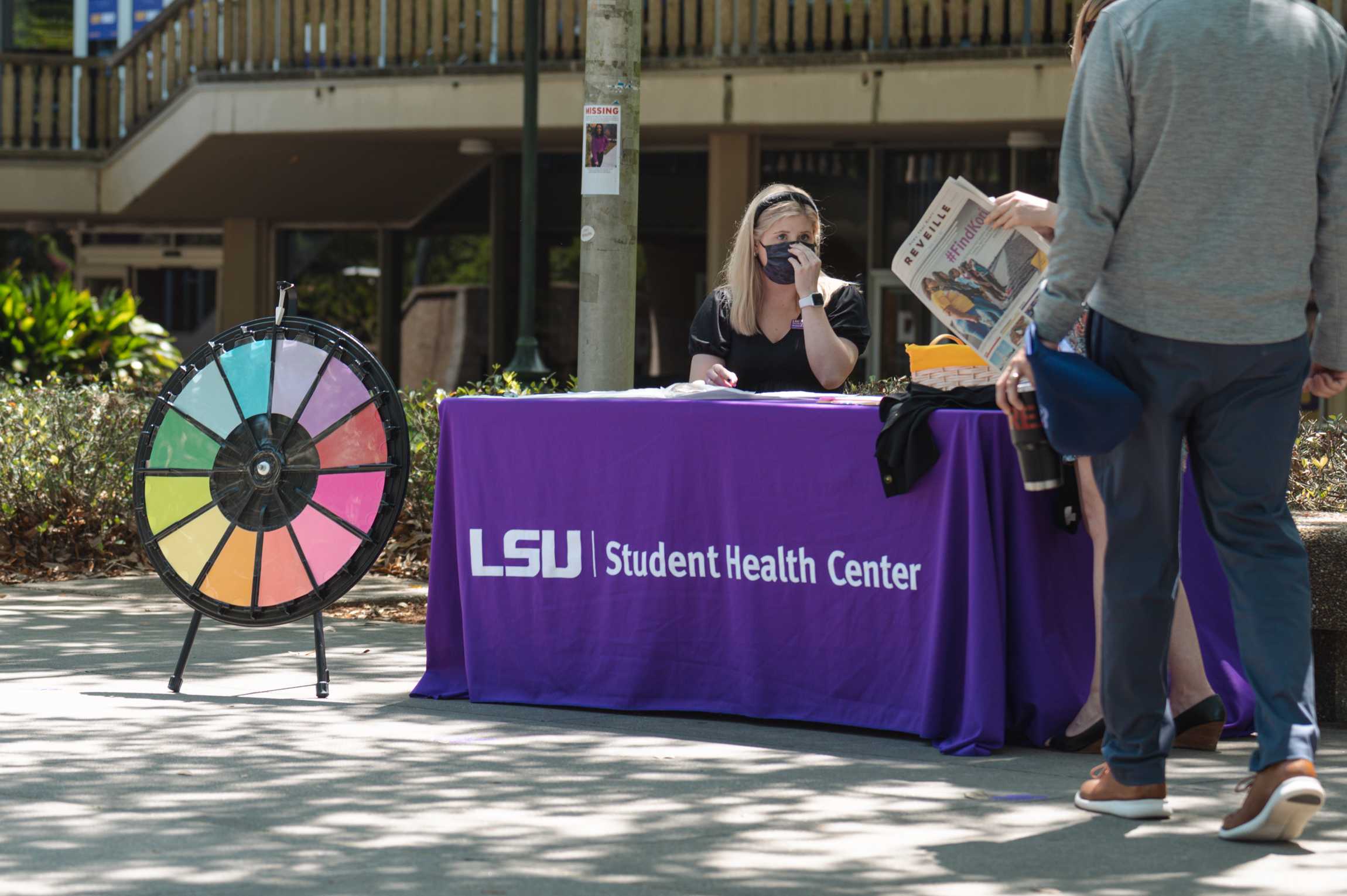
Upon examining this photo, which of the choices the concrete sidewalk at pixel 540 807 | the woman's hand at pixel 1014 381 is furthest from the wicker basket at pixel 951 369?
the concrete sidewalk at pixel 540 807

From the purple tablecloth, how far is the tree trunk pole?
190 cm

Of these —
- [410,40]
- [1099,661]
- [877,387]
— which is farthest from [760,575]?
[410,40]

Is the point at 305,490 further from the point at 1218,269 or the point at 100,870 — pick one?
the point at 1218,269

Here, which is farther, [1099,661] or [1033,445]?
[1099,661]

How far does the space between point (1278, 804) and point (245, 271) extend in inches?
722

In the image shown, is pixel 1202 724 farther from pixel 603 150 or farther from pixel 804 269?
pixel 603 150

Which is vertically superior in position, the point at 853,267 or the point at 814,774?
the point at 853,267

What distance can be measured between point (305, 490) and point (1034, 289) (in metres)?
2.45

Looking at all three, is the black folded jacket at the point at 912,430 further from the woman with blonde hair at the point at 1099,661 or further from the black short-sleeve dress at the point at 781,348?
the black short-sleeve dress at the point at 781,348

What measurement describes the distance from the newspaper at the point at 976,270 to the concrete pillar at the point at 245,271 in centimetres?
1666

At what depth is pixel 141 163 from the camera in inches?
716

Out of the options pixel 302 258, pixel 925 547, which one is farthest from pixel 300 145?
pixel 925 547

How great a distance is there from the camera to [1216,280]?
4.00 meters

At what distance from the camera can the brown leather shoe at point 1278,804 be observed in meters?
3.88
